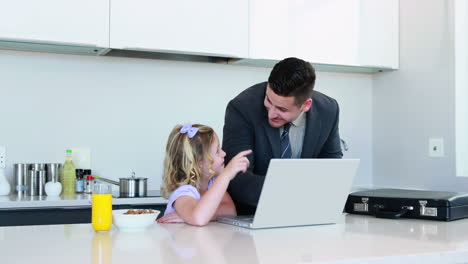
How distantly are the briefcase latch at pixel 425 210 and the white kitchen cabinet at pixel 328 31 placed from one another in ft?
4.79

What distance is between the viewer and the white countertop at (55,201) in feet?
8.34

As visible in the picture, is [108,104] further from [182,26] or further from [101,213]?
[101,213]

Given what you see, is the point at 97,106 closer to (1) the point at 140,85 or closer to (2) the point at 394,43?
(1) the point at 140,85

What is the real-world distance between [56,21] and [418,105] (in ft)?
6.68

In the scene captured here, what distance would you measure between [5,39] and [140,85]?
774 mm

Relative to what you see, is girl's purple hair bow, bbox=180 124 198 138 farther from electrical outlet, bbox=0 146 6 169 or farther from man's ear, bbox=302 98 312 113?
electrical outlet, bbox=0 146 6 169

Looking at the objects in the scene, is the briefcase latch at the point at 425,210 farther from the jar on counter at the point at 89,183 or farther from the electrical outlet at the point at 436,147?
the jar on counter at the point at 89,183

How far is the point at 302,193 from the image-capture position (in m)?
1.65

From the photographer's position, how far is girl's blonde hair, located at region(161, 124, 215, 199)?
6.61ft

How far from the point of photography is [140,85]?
319 centimetres

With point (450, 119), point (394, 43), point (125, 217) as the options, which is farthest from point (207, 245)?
point (394, 43)

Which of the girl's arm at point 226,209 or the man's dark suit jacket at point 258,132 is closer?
the girl's arm at point 226,209

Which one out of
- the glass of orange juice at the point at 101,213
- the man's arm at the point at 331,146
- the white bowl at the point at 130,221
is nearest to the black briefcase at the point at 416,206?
the man's arm at the point at 331,146

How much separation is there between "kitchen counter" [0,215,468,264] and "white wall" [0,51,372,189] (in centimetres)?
140
